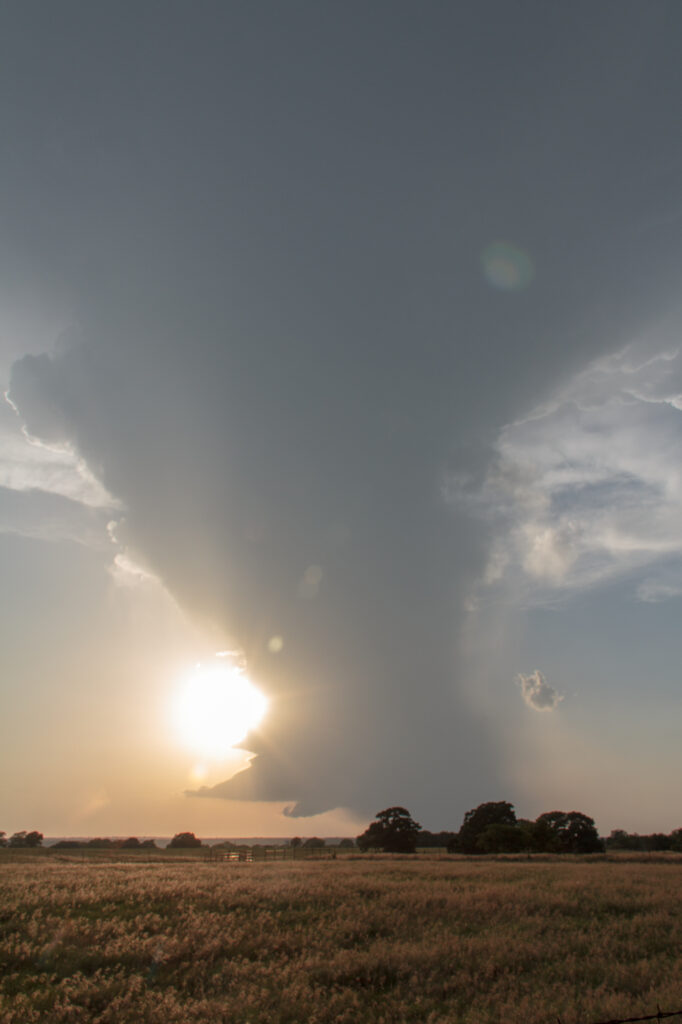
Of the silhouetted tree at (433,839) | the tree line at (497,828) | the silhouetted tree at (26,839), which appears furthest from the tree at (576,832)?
the silhouetted tree at (26,839)

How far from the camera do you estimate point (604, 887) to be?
83.9 ft

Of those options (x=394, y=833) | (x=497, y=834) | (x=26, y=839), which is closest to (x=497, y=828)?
(x=497, y=834)

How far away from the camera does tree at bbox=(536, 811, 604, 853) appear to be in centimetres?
8475

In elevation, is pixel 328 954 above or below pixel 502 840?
above

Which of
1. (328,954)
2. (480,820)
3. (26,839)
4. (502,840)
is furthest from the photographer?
(26,839)

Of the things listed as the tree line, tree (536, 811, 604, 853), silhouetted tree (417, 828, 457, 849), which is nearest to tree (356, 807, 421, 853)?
the tree line

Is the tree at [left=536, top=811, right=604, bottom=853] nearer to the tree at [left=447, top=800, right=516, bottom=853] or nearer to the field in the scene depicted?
the tree at [left=447, top=800, right=516, bottom=853]

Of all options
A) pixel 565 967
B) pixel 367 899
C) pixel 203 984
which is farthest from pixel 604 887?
pixel 203 984

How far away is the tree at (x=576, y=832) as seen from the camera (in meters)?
84.8

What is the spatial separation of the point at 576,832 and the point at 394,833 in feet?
86.1

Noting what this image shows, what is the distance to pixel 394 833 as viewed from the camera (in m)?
85.9

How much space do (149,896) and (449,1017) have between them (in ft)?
43.5

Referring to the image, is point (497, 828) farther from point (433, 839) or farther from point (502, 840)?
point (433, 839)

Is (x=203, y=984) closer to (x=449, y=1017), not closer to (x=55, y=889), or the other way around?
(x=449, y=1017)
